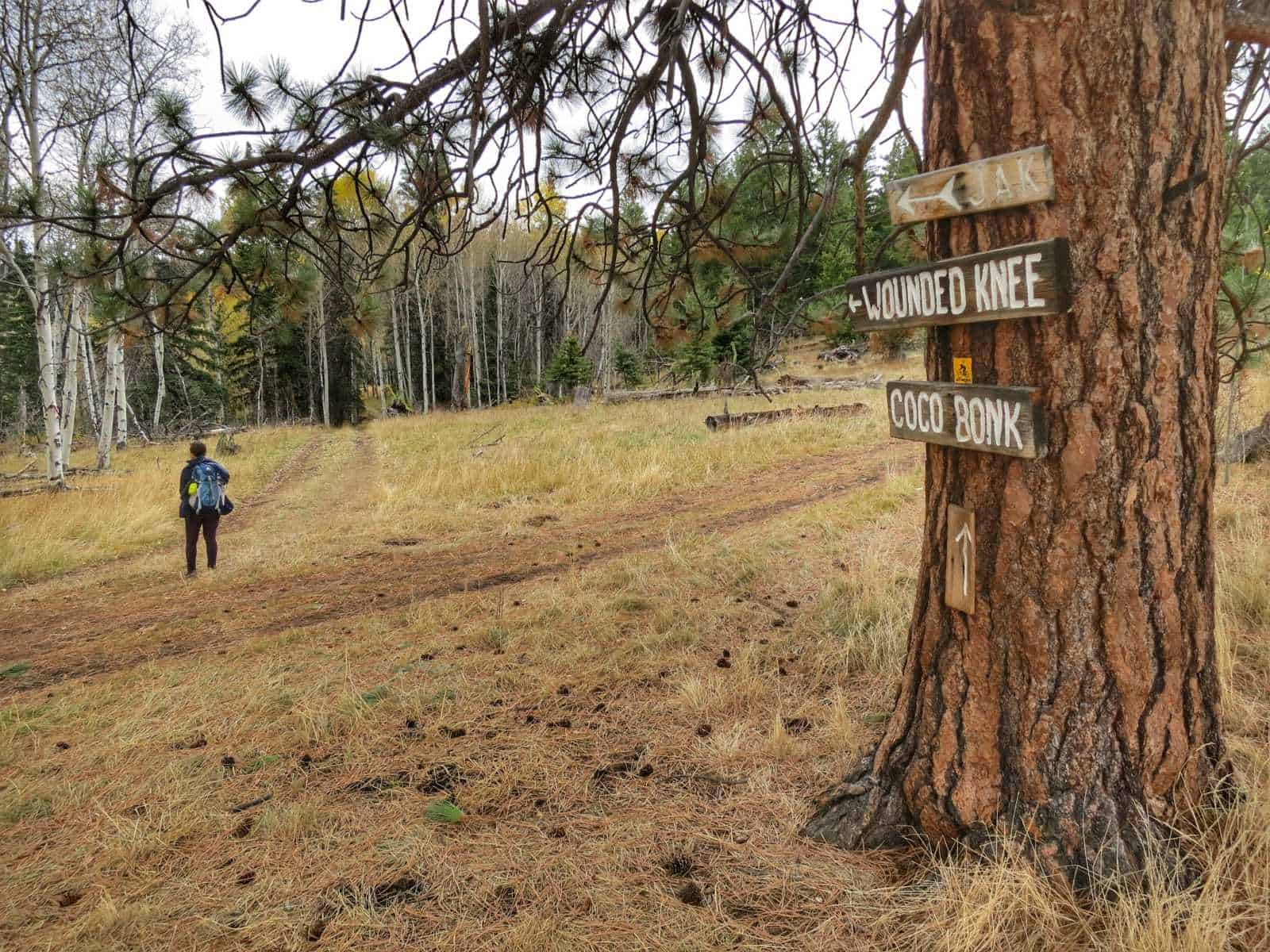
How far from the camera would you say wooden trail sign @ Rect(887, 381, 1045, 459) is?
1628 mm

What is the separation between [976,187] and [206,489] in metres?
7.37

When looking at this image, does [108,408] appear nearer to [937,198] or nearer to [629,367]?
[937,198]

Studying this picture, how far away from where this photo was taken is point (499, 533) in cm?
740

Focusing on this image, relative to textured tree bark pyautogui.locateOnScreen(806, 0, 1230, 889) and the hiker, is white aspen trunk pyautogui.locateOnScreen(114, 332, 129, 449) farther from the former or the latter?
textured tree bark pyautogui.locateOnScreen(806, 0, 1230, 889)

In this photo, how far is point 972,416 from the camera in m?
1.75

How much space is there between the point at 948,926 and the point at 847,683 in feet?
4.88

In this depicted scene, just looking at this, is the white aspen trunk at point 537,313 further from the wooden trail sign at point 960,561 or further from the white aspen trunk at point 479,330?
the white aspen trunk at point 479,330

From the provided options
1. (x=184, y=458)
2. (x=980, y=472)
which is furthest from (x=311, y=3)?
(x=184, y=458)

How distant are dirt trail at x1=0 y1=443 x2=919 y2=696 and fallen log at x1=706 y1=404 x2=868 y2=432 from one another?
4.82 meters

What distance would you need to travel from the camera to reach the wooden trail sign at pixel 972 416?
→ 1628 millimetres

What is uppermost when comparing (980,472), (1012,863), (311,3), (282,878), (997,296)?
(311,3)

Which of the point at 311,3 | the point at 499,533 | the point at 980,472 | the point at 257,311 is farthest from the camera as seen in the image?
the point at 499,533

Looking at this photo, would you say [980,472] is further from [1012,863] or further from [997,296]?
[1012,863]

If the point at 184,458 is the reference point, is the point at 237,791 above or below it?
below
